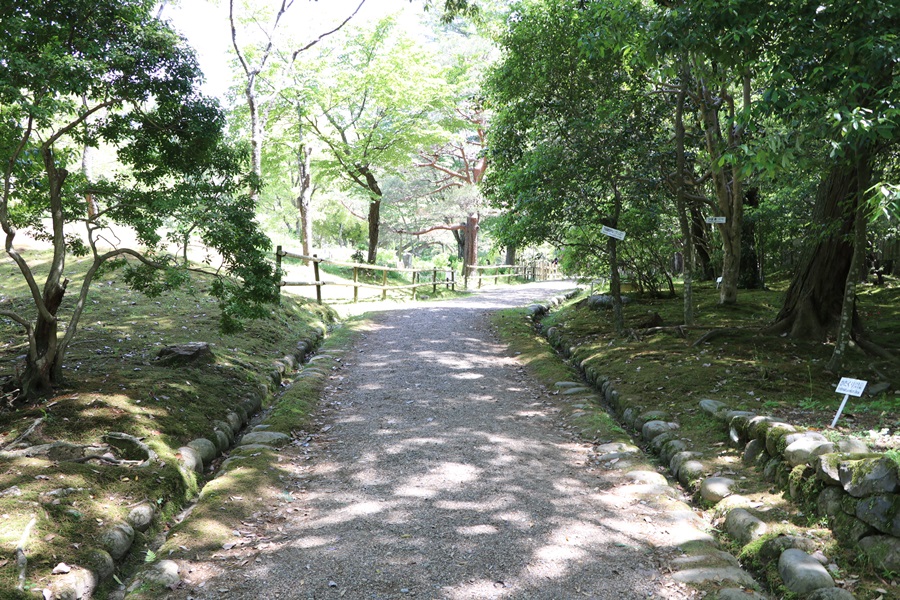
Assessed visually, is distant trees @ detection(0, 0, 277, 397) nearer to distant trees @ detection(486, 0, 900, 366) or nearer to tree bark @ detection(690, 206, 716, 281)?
distant trees @ detection(486, 0, 900, 366)

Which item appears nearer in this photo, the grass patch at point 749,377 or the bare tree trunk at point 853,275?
the grass patch at point 749,377

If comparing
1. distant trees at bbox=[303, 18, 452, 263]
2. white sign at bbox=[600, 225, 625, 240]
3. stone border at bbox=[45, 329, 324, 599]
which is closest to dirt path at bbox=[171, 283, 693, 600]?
stone border at bbox=[45, 329, 324, 599]

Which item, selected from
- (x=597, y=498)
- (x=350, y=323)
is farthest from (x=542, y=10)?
(x=597, y=498)

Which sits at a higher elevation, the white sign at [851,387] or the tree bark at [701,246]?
the tree bark at [701,246]

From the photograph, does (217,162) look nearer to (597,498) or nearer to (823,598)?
(597,498)

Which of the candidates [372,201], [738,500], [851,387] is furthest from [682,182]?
[372,201]

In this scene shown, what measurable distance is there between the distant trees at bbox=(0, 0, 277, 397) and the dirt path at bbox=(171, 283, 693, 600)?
189 centimetres

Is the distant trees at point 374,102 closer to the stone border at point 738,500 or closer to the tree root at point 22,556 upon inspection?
the stone border at point 738,500

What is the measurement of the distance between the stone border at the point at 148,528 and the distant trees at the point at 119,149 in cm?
104

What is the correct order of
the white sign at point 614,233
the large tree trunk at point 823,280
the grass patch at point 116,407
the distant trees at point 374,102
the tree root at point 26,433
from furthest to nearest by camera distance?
the distant trees at point 374,102 → the white sign at point 614,233 → the large tree trunk at point 823,280 → the tree root at point 26,433 → the grass patch at point 116,407

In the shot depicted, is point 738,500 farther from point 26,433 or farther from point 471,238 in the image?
point 471,238

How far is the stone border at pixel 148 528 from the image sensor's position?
3154mm

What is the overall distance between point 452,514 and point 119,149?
4701 mm

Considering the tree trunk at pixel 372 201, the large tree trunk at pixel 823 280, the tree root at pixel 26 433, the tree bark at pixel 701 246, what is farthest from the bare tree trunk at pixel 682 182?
the tree trunk at pixel 372 201
